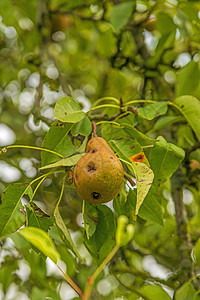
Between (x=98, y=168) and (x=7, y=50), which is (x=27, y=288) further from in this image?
(x=7, y=50)

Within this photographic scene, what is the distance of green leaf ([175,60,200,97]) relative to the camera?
1.82 metres

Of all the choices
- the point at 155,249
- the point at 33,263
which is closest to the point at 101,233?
the point at 33,263

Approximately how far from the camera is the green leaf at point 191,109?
141 centimetres

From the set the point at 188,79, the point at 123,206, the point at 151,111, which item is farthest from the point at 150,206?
the point at 188,79

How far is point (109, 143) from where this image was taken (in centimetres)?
123

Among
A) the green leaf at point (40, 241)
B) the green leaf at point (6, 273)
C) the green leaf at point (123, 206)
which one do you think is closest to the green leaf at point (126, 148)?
the green leaf at point (123, 206)

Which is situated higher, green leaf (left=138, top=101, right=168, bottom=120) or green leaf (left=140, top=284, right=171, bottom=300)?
green leaf (left=138, top=101, right=168, bottom=120)

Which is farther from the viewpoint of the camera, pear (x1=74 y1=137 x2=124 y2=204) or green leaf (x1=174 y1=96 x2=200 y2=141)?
green leaf (x1=174 y1=96 x2=200 y2=141)

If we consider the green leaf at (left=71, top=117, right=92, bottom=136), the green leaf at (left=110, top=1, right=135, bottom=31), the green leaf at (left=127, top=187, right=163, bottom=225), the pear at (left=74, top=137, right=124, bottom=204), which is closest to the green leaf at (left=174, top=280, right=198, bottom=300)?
the green leaf at (left=127, top=187, right=163, bottom=225)

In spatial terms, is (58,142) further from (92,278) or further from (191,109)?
(92,278)

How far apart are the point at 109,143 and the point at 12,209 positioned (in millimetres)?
334

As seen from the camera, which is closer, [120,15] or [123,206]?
[123,206]

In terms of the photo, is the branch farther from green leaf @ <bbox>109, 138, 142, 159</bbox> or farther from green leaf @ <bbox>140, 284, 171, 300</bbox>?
green leaf @ <bbox>140, 284, 171, 300</bbox>

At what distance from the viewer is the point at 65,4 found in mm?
2650
